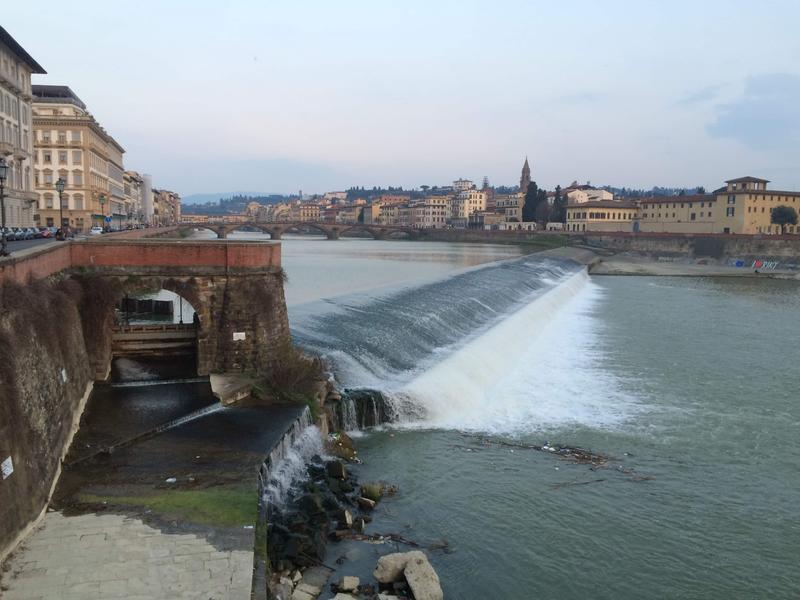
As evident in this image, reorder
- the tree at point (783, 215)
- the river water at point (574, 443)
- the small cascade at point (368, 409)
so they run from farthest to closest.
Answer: the tree at point (783, 215) → the small cascade at point (368, 409) → the river water at point (574, 443)

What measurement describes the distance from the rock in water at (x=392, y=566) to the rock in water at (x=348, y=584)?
1.03 ft

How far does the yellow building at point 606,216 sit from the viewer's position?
354ft

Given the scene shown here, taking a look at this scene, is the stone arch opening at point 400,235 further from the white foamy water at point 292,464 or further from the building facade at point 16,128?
the white foamy water at point 292,464

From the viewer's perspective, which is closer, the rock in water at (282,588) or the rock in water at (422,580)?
the rock in water at (282,588)

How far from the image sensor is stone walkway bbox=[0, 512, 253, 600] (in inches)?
313

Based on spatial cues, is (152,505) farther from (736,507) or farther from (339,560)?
(736,507)

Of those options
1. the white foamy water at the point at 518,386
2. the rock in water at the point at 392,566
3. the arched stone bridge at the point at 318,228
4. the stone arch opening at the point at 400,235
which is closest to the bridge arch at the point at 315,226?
the arched stone bridge at the point at 318,228

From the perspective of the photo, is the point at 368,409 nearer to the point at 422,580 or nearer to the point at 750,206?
the point at 422,580

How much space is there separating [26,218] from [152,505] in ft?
121

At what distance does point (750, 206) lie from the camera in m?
88.1

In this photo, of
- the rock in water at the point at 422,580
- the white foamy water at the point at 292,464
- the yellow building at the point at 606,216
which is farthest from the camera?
the yellow building at the point at 606,216

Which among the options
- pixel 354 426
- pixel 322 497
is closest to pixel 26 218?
pixel 354 426

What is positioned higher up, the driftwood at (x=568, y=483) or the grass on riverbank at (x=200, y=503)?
the grass on riverbank at (x=200, y=503)

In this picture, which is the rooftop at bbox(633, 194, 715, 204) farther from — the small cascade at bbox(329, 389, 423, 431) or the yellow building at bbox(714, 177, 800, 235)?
the small cascade at bbox(329, 389, 423, 431)
